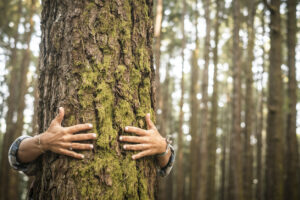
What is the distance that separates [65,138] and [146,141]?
563 millimetres

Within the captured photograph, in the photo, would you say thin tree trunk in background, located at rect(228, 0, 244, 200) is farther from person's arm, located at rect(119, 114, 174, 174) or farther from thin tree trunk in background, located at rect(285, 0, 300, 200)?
person's arm, located at rect(119, 114, 174, 174)

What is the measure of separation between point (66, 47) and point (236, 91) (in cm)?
629

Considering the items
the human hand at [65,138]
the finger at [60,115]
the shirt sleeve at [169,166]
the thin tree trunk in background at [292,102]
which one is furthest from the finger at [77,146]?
the thin tree trunk in background at [292,102]

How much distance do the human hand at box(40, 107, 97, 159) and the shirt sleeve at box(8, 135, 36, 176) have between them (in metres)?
0.40

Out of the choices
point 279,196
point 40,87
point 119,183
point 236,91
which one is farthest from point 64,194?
point 236,91

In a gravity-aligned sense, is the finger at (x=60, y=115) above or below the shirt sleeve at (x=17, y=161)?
above

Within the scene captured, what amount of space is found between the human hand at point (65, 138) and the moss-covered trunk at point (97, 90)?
0.05 m

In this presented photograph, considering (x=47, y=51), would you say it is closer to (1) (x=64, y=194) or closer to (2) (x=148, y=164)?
(1) (x=64, y=194)

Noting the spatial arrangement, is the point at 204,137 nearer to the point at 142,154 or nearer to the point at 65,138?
the point at 142,154

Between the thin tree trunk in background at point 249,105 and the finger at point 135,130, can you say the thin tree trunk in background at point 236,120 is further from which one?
the finger at point 135,130

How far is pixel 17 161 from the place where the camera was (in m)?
1.70

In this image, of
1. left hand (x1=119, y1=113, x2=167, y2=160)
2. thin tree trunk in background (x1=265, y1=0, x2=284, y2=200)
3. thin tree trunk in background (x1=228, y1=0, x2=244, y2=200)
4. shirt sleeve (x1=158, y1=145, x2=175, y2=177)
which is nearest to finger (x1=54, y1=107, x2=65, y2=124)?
left hand (x1=119, y1=113, x2=167, y2=160)

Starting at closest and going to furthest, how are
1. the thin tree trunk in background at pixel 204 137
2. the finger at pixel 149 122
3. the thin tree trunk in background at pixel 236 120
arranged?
the finger at pixel 149 122 → the thin tree trunk in background at pixel 236 120 → the thin tree trunk in background at pixel 204 137

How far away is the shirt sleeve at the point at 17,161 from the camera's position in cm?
167
